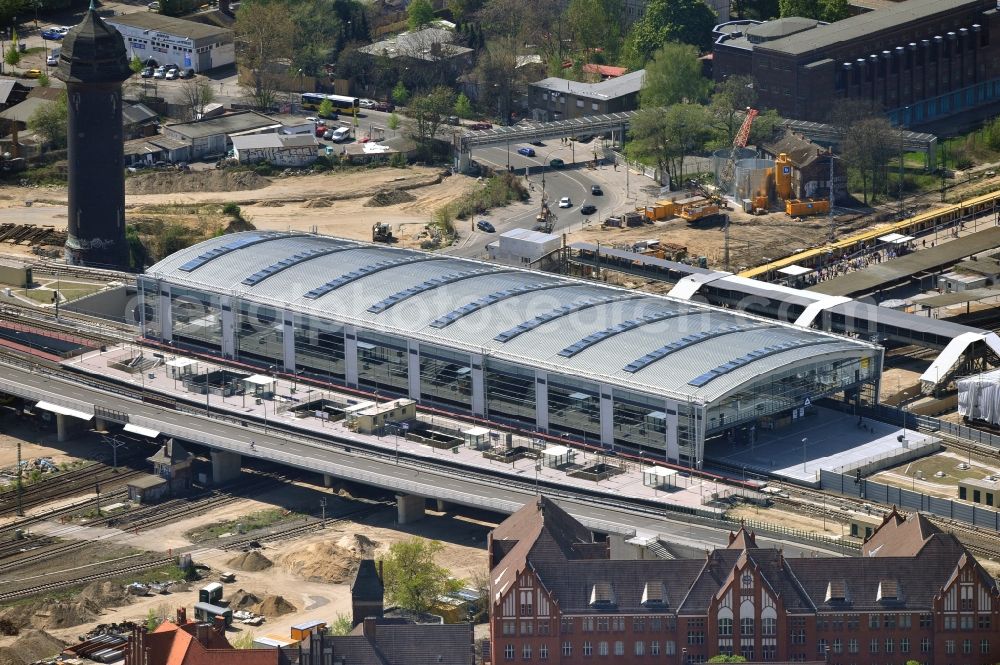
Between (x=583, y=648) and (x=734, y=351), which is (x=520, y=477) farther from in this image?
(x=583, y=648)

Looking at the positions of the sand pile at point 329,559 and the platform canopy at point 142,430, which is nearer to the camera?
the sand pile at point 329,559

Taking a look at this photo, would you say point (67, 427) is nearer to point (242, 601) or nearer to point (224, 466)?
point (224, 466)

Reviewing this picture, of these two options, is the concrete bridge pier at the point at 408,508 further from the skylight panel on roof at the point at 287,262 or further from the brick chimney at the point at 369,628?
the brick chimney at the point at 369,628

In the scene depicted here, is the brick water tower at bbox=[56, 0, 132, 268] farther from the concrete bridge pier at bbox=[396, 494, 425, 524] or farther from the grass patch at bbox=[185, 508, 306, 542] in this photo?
the concrete bridge pier at bbox=[396, 494, 425, 524]

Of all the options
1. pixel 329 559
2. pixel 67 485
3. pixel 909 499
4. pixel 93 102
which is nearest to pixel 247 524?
pixel 329 559

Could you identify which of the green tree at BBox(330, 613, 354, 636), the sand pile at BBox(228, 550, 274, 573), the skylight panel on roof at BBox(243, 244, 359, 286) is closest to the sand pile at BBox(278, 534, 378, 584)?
the sand pile at BBox(228, 550, 274, 573)

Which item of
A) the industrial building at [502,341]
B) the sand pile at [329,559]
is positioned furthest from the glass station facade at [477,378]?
the sand pile at [329,559]

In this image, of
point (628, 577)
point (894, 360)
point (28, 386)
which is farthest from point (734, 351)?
point (28, 386)
